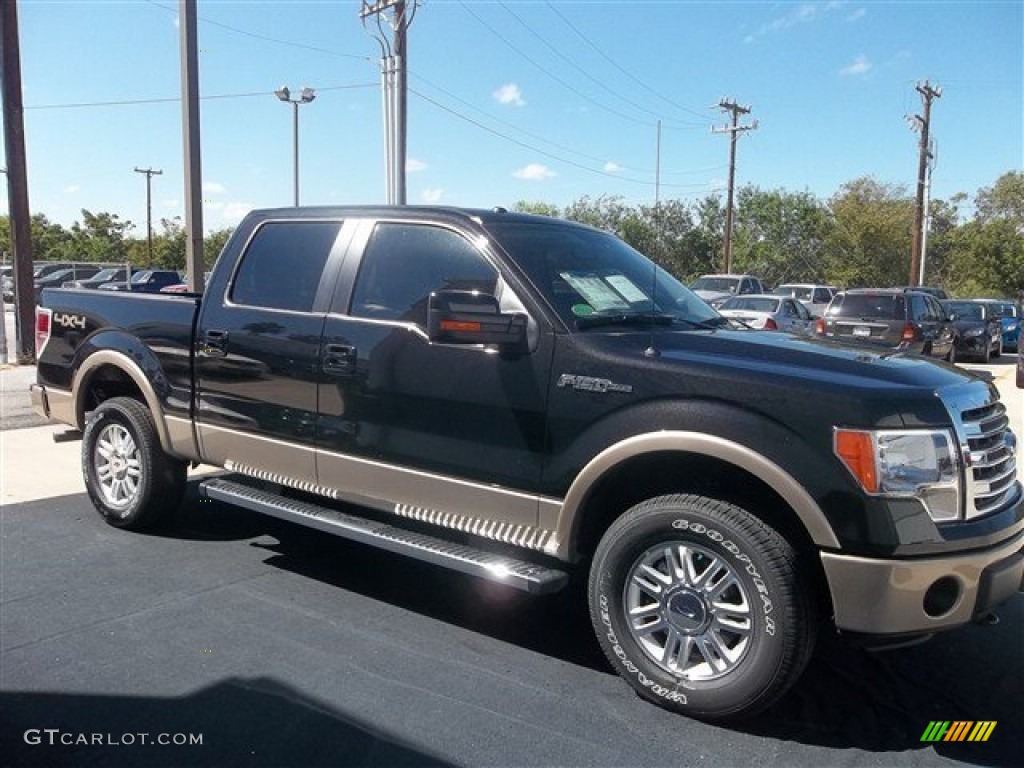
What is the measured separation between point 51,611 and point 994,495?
431 centimetres

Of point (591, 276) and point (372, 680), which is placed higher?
point (591, 276)

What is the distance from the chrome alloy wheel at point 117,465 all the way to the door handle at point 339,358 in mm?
1888

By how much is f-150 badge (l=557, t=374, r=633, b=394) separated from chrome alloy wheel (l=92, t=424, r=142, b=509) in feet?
10.5

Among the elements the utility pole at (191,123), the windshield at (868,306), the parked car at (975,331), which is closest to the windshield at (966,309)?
the parked car at (975,331)

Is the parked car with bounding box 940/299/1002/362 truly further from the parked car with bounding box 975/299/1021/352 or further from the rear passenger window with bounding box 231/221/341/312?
the rear passenger window with bounding box 231/221/341/312

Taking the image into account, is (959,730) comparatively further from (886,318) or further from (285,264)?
(886,318)

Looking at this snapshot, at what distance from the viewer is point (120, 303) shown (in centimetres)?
560

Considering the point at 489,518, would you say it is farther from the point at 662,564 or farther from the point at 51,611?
the point at 51,611

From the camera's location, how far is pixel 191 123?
13.2 meters

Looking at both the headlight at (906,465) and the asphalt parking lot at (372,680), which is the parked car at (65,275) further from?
the headlight at (906,465)

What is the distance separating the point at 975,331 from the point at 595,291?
2174cm

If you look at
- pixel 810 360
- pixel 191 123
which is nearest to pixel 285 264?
pixel 810 360

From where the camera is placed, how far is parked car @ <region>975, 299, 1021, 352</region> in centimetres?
2628

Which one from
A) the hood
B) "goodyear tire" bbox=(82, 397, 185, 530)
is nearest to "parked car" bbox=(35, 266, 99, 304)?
"goodyear tire" bbox=(82, 397, 185, 530)
